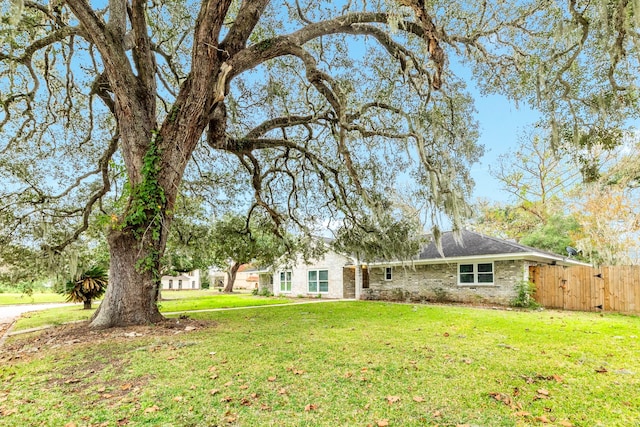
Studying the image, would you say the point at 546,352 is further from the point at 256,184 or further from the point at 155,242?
the point at 256,184

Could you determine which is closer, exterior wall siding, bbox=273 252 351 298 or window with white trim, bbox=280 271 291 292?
exterior wall siding, bbox=273 252 351 298

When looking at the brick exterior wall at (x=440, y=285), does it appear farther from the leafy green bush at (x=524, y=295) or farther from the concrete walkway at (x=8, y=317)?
the concrete walkway at (x=8, y=317)

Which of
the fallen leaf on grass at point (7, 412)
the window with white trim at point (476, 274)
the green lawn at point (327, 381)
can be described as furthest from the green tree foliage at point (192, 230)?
the window with white trim at point (476, 274)

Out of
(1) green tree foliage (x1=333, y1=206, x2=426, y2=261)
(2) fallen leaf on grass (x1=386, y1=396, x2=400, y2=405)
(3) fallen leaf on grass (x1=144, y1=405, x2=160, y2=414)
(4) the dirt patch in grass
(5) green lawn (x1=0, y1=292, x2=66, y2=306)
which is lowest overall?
(5) green lawn (x1=0, y1=292, x2=66, y2=306)

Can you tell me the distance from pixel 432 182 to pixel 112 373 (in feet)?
19.6

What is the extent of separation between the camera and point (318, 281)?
20.6 metres

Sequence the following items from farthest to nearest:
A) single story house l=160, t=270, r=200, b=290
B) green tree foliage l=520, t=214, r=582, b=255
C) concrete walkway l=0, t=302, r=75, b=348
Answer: single story house l=160, t=270, r=200, b=290 < green tree foliage l=520, t=214, r=582, b=255 < concrete walkway l=0, t=302, r=75, b=348

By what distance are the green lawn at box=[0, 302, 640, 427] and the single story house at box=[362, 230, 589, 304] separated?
22.0 ft

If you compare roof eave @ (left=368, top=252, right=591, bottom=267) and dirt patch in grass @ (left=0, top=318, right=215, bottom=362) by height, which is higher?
roof eave @ (left=368, top=252, right=591, bottom=267)

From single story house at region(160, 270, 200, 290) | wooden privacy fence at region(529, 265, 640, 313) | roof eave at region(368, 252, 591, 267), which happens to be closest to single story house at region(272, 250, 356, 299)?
roof eave at region(368, 252, 591, 267)

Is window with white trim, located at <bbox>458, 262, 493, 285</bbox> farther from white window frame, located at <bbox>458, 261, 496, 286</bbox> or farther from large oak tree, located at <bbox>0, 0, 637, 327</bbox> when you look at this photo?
large oak tree, located at <bbox>0, 0, 637, 327</bbox>

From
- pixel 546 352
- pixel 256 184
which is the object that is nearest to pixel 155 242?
pixel 256 184

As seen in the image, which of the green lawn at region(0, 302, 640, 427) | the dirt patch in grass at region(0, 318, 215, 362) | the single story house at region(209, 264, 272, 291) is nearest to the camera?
the green lawn at region(0, 302, 640, 427)

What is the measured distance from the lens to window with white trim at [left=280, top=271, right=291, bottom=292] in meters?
22.6
